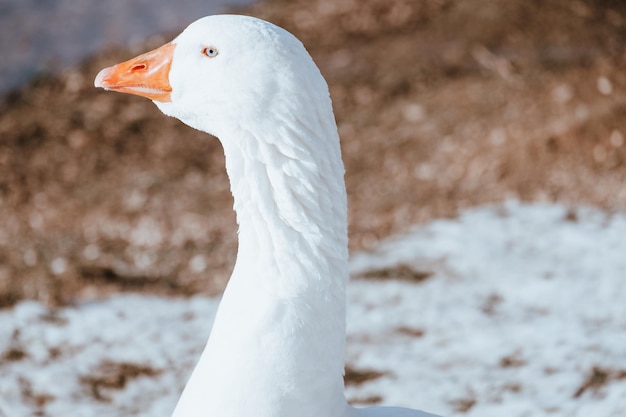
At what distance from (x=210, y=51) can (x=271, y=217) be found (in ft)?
1.98

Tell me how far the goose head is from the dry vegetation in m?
4.39

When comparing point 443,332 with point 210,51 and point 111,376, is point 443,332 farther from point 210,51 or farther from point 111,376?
point 210,51

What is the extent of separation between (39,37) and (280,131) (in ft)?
37.0

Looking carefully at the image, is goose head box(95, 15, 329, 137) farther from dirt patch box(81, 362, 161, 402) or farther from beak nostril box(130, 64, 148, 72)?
dirt patch box(81, 362, 161, 402)

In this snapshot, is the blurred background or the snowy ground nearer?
the snowy ground

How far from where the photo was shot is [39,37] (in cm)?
1354

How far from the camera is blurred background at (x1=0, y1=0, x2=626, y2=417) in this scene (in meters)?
7.60

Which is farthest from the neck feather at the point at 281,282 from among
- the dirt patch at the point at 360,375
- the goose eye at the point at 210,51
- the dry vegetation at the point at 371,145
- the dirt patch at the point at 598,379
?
the dry vegetation at the point at 371,145

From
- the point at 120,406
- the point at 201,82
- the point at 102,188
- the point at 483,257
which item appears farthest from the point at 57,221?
the point at 201,82

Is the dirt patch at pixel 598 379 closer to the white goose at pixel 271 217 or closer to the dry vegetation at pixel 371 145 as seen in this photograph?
the white goose at pixel 271 217

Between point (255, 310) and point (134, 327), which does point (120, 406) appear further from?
point (255, 310)

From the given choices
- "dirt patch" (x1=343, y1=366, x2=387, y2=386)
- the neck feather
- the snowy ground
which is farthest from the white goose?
"dirt patch" (x1=343, y1=366, x2=387, y2=386)

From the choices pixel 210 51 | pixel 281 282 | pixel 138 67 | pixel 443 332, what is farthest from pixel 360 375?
pixel 210 51

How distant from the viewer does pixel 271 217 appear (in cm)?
327
